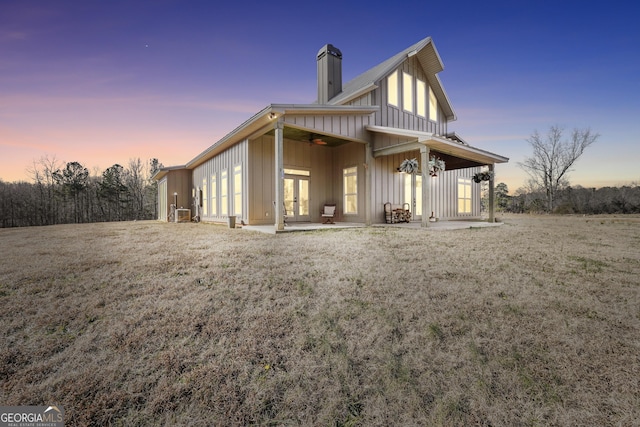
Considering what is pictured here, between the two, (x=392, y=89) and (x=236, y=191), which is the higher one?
(x=392, y=89)

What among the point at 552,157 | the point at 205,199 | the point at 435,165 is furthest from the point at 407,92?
the point at 552,157

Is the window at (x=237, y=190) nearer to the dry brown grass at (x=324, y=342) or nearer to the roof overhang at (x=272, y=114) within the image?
the roof overhang at (x=272, y=114)

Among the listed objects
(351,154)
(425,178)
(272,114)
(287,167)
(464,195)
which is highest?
(272,114)

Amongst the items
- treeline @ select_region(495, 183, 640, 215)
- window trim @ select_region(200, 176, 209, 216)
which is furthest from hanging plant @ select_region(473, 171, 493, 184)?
window trim @ select_region(200, 176, 209, 216)

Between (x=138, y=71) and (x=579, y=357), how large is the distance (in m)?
12.9

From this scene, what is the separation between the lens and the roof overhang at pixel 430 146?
777 cm

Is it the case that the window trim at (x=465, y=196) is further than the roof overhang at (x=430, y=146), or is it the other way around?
the window trim at (x=465, y=196)

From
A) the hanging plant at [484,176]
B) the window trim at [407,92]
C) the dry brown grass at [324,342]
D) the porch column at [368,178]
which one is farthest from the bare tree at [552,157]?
the dry brown grass at [324,342]

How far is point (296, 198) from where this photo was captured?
1030 centimetres

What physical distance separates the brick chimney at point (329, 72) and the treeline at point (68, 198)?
83.4 ft

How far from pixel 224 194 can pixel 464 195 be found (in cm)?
1161

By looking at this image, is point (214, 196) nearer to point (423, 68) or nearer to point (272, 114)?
point (272, 114)

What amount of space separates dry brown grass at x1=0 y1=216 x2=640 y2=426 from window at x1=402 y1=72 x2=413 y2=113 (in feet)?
28.7

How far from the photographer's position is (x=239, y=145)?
9.94m
